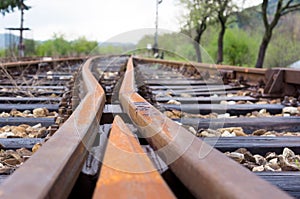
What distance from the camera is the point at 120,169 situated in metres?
1.03

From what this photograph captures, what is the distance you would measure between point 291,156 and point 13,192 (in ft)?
4.56

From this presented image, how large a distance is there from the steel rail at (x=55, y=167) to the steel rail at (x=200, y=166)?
0.73 ft

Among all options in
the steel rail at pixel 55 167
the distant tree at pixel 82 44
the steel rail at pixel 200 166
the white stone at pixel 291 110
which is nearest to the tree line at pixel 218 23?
the distant tree at pixel 82 44

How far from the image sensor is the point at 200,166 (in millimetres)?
945

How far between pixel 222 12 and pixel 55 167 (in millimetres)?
23744

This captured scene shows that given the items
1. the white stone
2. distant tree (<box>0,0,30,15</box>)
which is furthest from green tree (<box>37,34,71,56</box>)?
the white stone

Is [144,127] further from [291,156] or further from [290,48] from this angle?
[290,48]

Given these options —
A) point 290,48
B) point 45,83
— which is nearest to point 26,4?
point 290,48

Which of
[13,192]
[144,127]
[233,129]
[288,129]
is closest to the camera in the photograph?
[13,192]

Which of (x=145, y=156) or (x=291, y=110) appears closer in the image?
(x=145, y=156)

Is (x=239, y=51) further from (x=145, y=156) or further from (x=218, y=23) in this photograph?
(x=145, y=156)

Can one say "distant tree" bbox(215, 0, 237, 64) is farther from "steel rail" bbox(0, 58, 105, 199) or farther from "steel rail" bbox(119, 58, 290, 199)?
"steel rail" bbox(0, 58, 105, 199)

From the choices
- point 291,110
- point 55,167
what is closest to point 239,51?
point 291,110

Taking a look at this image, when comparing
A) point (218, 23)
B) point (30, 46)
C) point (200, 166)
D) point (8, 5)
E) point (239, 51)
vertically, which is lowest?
point (200, 166)
